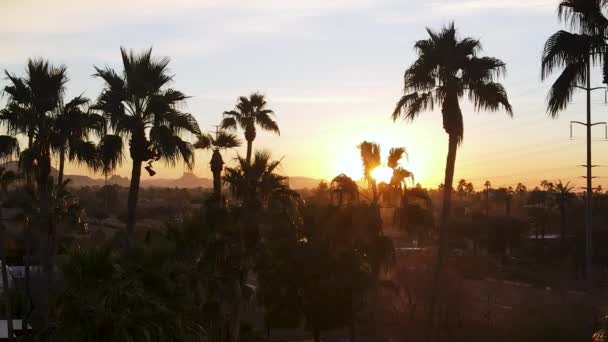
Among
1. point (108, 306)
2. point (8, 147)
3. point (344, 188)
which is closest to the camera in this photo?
point (108, 306)

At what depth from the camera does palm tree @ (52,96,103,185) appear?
874 inches

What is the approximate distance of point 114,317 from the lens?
1381cm

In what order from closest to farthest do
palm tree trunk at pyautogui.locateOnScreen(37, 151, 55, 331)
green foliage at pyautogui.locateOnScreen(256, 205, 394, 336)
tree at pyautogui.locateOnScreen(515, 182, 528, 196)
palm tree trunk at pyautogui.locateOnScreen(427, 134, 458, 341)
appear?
palm tree trunk at pyautogui.locateOnScreen(37, 151, 55, 331) < palm tree trunk at pyautogui.locateOnScreen(427, 134, 458, 341) < green foliage at pyautogui.locateOnScreen(256, 205, 394, 336) < tree at pyautogui.locateOnScreen(515, 182, 528, 196)

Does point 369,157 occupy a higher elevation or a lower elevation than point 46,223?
higher

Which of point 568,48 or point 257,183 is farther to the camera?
point 257,183

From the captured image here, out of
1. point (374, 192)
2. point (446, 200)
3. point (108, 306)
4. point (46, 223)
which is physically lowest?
point (108, 306)

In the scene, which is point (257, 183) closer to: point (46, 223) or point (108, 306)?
point (46, 223)

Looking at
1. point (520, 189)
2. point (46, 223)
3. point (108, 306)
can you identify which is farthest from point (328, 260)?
point (520, 189)

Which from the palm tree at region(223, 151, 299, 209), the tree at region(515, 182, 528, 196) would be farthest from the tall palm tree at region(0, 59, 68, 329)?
the tree at region(515, 182, 528, 196)

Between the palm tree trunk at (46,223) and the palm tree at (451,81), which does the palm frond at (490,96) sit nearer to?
the palm tree at (451,81)

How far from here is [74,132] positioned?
22.3 metres

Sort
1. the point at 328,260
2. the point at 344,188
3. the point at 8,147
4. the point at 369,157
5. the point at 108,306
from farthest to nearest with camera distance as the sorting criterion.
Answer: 1. the point at 369,157
2. the point at 344,188
3. the point at 328,260
4. the point at 8,147
5. the point at 108,306

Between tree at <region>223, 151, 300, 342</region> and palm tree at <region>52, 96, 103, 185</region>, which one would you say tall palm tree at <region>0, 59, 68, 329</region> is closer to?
palm tree at <region>52, 96, 103, 185</region>

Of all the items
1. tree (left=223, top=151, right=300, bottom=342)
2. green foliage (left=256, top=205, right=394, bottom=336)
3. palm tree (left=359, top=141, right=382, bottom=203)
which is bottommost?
green foliage (left=256, top=205, right=394, bottom=336)
